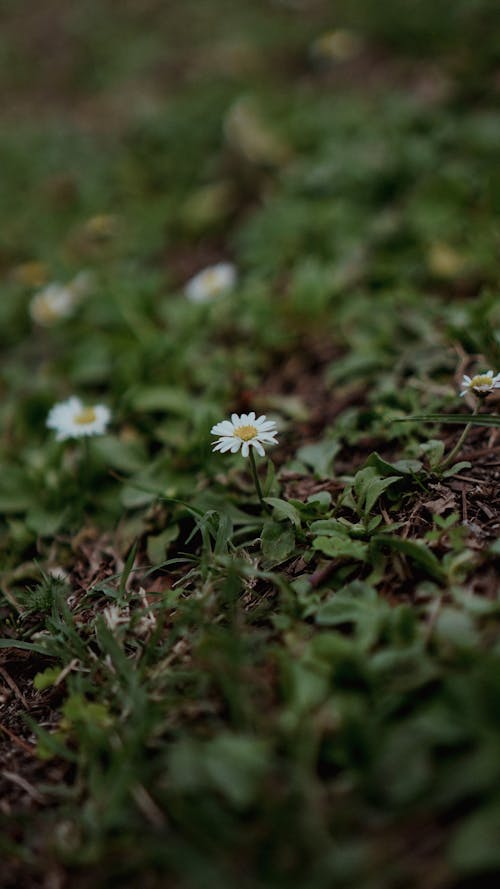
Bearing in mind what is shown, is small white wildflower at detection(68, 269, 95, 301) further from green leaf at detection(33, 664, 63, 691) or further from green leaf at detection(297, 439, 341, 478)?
green leaf at detection(33, 664, 63, 691)

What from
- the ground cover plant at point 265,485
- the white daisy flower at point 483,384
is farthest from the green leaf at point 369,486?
the white daisy flower at point 483,384

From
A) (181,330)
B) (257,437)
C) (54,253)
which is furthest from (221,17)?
(257,437)

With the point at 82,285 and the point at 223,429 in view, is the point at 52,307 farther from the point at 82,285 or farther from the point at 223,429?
the point at 223,429

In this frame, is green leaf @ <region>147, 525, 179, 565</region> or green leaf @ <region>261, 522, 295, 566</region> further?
green leaf @ <region>147, 525, 179, 565</region>

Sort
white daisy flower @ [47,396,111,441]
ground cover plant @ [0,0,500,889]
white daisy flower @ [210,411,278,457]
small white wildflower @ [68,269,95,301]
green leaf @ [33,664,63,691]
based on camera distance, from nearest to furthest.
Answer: ground cover plant @ [0,0,500,889] < green leaf @ [33,664,63,691] < white daisy flower @ [210,411,278,457] < white daisy flower @ [47,396,111,441] < small white wildflower @ [68,269,95,301]

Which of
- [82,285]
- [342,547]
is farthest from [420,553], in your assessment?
[82,285]

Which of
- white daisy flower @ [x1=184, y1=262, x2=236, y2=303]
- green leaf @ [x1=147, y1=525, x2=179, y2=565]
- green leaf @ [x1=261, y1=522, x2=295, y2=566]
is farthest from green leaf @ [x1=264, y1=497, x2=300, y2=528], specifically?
white daisy flower @ [x1=184, y1=262, x2=236, y2=303]

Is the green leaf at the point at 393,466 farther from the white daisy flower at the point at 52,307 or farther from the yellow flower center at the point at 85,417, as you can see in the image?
the white daisy flower at the point at 52,307
